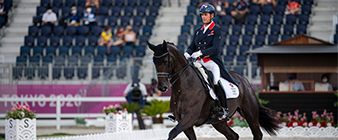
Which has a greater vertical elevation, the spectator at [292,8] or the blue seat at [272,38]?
the spectator at [292,8]

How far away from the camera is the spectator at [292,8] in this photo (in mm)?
20531

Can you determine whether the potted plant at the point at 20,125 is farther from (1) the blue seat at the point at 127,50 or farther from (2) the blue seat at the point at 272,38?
(2) the blue seat at the point at 272,38

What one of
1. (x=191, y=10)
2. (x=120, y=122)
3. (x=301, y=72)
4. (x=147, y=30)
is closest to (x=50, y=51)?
(x=147, y=30)

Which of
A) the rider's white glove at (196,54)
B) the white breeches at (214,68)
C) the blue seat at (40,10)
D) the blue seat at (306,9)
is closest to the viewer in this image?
the rider's white glove at (196,54)

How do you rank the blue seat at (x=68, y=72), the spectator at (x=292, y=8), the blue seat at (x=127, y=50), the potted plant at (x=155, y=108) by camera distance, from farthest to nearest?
the spectator at (x=292, y=8), the blue seat at (x=127, y=50), the blue seat at (x=68, y=72), the potted plant at (x=155, y=108)

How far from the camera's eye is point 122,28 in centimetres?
1947

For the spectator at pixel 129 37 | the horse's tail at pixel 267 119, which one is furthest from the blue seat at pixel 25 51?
the horse's tail at pixel 267 119

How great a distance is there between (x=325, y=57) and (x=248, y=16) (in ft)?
31.0

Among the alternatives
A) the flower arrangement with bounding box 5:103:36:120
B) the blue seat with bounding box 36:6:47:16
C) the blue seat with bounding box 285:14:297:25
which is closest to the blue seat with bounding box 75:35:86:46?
the blue seat with bounding box 36:6:47:16

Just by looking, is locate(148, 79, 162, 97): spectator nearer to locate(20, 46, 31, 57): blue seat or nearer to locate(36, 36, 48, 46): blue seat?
locate(20, 46, 31, 57): blue seat

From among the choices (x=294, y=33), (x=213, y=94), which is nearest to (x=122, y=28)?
(x=294, y=33)

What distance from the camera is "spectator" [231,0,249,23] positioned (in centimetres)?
2011

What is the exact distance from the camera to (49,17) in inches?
826

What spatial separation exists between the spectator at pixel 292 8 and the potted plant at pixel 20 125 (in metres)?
15.2
